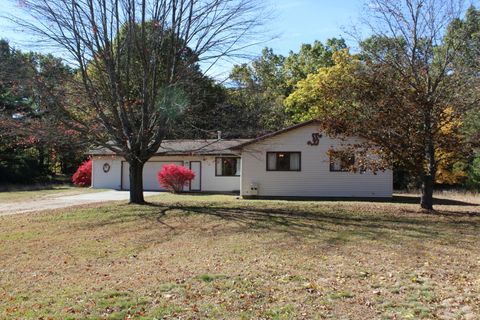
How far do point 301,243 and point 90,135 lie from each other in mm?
10092

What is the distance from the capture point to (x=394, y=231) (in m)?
11.4

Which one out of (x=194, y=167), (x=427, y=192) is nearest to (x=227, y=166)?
(x=194, y=167)

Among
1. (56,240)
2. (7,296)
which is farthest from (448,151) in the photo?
(7,296)

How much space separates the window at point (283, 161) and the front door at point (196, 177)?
6738 mm

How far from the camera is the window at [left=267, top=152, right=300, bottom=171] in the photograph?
22.9 metres

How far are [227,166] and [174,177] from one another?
12.3 ft

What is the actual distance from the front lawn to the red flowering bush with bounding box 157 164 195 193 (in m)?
11.1

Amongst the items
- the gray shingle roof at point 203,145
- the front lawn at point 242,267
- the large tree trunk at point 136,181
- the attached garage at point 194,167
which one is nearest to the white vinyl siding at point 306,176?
the attached garage at point 194,167

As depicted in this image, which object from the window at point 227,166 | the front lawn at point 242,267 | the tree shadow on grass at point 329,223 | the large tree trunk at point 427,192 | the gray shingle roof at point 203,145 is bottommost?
the front lawn at point 242,267

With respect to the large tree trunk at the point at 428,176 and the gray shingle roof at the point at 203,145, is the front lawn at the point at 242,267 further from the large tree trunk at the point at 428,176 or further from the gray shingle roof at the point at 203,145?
the gray shingle roof at the point at 203,145

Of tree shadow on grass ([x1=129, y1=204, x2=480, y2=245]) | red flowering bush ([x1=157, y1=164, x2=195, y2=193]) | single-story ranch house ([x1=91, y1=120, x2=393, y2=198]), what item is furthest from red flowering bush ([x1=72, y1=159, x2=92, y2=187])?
tree shadow on grass ([x1=129, y1=204, x2=480, y2=245])

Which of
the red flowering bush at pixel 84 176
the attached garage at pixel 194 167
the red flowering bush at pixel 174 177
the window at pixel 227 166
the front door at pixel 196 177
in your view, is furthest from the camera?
the red flowering bush at pixel 84 176

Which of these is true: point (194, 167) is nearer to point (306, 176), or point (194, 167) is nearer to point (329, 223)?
point (306, 176)

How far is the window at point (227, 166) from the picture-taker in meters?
28.0
